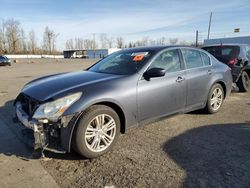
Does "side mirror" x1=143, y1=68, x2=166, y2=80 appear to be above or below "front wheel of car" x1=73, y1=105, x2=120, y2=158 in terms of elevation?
above

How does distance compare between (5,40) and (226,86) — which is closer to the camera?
(226,86)

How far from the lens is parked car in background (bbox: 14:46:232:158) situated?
339cm

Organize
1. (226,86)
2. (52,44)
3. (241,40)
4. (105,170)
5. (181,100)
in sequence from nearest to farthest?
(105,170) < (181,100) < (226,86) < (241,40) < (52,44)

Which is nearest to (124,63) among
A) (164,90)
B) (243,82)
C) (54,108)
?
(164,90)

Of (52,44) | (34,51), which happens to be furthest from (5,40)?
(52,44)

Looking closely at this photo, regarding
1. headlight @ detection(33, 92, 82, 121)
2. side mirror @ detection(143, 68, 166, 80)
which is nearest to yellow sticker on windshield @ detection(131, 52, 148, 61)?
side mirror @ detection(143, 68, 166, 80)

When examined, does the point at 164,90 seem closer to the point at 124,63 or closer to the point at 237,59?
the point at 124,63

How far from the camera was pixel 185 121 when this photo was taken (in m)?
5.29

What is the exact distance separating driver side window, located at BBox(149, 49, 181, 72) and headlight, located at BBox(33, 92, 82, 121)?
164 centimetres

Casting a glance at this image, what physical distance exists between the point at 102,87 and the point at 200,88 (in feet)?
7.81

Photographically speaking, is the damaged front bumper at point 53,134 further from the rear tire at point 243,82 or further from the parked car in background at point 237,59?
the rear tire at point 243,82

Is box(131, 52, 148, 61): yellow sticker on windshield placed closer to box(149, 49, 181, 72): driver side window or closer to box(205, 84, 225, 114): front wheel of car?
box(149, 49, 181, 72): driver side window

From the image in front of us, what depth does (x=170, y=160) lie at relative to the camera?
3543 mm

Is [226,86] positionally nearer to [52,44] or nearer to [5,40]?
[5,40]
